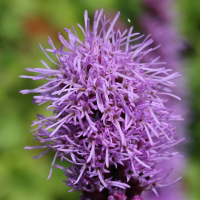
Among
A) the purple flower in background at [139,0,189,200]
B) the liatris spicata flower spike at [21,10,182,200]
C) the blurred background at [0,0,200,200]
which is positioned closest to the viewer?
the liatris spicata flower spike at [21,10,182,200]

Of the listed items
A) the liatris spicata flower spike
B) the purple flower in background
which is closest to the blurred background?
the purple flower in background

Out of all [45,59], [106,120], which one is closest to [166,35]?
[45,59]

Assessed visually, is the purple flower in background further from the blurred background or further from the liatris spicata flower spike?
the liatris spicata flower spike

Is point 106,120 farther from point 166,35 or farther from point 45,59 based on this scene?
point 45,59

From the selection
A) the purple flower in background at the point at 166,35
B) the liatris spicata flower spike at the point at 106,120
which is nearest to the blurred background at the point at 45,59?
the purple flower in background at the point at 166,35

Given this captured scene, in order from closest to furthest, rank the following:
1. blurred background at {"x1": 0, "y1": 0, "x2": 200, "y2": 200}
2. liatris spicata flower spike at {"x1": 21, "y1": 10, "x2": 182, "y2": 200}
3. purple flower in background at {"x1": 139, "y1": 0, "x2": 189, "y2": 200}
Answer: liatris spicata flower spike at {"x1": 21, "y1": 10, "x2": 182, "y2": 200} < purple flower in background at {"x1": 139, "y1": 0, "x2": 189, "y2": 200} < blurred background at {"x1": 0, "y1": 0, "x2": 200, "y2": 200}
